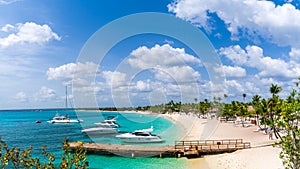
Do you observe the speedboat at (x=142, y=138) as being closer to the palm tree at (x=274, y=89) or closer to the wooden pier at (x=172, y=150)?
the wooden pier at (x=172, y=150)

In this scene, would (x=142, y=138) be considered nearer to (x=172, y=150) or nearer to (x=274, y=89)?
(x=172, y=150)

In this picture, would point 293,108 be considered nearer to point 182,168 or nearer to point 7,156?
point 7,156

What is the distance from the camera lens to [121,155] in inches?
1336

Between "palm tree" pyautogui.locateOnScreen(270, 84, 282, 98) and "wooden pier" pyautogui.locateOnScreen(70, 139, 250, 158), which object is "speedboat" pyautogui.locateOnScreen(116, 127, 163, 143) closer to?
"wooden pier" pyautogui.locateOnScreen(70, 139, 250, 158)

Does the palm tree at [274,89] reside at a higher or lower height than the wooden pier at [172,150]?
higher

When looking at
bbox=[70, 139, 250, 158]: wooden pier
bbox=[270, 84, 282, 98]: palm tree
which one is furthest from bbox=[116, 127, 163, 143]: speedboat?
bbox=[270, 84, 282, 98]: palm tree

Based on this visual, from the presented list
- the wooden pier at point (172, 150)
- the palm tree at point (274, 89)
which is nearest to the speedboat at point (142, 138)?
the wooden pier at point (172, 150)

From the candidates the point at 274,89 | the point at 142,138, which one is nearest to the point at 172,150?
the point at 142,138

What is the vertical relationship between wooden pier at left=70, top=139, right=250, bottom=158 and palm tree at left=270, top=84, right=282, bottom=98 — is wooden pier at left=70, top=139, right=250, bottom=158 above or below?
below

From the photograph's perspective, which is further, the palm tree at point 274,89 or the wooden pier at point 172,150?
the palm tree at point 274,89

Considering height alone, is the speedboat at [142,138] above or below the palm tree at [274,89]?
below

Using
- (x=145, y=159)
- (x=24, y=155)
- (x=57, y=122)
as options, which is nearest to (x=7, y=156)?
(x=24, y=155)

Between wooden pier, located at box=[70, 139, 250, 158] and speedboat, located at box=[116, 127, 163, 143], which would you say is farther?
speedboat, located at box=[116, 127, 163, 143]

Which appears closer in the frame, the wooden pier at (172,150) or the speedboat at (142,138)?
the wooden pier at (172,150)
